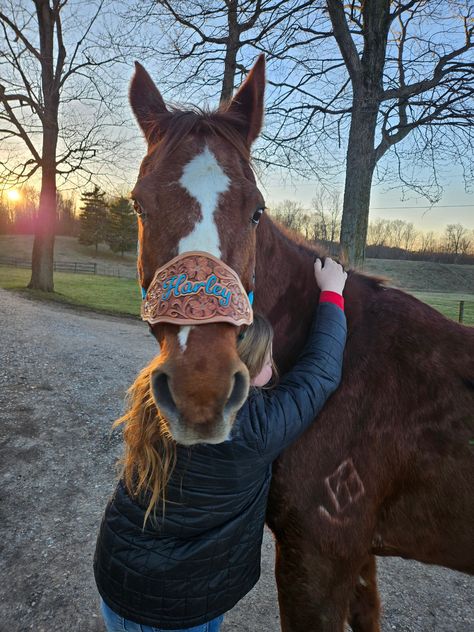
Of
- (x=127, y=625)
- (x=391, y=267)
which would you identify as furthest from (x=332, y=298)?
(x=391, y=267)

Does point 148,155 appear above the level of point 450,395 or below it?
above

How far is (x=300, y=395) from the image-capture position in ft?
5.64

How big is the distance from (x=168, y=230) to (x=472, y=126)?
901 centimetres

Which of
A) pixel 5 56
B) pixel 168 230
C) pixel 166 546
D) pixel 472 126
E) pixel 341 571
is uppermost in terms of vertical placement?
pixel 5 56

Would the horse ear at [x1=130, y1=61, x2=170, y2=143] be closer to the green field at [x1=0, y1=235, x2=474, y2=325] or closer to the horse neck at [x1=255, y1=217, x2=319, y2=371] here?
the horse neck at [x1=255, y1=217, x2=319, y2=371]

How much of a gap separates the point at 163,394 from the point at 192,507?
58 cm

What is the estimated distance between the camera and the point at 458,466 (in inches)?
76.2

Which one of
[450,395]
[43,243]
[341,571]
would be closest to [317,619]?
[341,571]

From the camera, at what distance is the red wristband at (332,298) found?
2.10 meters

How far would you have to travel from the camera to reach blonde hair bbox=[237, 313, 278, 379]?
5.56 ft

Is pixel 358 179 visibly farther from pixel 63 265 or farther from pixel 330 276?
pixel 63 265

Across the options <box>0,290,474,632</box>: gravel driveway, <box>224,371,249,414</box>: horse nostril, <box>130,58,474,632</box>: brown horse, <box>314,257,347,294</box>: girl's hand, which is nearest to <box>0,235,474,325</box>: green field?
<box>314,257,347,294</box>: girl's hand

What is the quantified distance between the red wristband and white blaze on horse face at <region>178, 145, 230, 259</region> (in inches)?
30.7

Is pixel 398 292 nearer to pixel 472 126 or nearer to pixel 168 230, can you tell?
pixel 168 230
